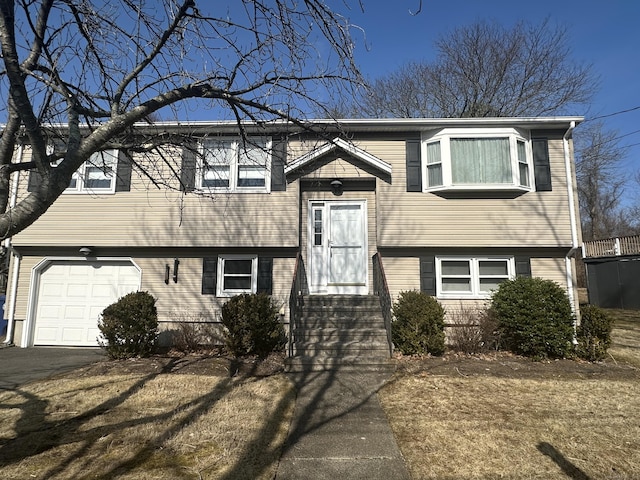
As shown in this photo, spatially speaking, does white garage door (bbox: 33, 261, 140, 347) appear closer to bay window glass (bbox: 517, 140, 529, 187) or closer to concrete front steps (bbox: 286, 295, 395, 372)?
concrete front steps (bbox: 286, 295, 395, 372)

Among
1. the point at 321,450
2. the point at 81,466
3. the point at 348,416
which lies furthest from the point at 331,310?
the point at 81,466

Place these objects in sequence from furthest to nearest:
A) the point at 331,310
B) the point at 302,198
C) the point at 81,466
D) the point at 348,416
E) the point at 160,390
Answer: the point at 302,198
the point at 331,310
the point at 160,390
the point at 348,416
the point at 81,466

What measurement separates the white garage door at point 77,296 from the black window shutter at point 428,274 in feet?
24.4

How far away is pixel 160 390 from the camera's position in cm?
624

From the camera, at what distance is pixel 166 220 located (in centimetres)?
997

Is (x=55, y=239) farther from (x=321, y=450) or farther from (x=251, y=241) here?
(x=321, y=450)

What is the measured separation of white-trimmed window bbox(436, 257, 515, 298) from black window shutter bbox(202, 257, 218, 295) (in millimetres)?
5767

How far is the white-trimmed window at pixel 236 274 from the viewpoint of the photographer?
10148mm

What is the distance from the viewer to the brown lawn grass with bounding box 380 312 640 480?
12.8 ft

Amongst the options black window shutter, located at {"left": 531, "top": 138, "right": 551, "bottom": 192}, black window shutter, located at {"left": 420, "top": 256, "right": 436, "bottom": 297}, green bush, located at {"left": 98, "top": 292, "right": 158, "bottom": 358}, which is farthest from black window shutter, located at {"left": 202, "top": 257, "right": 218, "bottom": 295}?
black window shutter, located at {"left": 531, "top": 138, "right": 551, "bottom": 192}

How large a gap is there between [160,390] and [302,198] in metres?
5.99

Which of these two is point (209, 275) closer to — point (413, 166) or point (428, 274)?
point (428, 274)

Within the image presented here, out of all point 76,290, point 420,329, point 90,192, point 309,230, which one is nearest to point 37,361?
point 76,290

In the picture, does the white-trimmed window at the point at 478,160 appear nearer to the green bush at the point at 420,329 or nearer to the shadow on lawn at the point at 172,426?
the green bush at the point at 420,329
